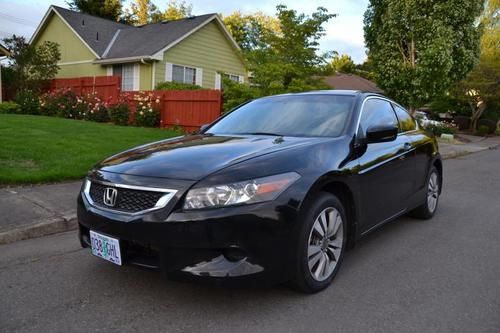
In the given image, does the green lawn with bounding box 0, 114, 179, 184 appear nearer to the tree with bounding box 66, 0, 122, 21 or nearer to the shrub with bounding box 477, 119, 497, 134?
the shrub with bounding box 477, 119, 497, 134

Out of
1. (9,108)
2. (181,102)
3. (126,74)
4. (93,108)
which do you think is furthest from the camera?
(126,74)

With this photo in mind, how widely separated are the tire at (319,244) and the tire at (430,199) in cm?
234

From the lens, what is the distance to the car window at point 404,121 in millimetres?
5242

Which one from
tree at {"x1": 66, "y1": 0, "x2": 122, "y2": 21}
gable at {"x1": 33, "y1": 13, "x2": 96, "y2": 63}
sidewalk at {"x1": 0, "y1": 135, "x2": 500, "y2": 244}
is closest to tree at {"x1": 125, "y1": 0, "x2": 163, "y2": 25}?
tree at {"x1": 66, "y1": 0, "x2": 122, "y2": 21}

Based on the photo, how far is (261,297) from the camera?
332 centimetres

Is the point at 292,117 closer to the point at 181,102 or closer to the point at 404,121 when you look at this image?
the point at 404,121

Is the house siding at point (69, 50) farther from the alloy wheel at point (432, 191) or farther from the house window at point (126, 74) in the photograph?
the alloy wheel at point (432, 191)

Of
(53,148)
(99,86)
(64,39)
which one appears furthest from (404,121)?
(64,39)

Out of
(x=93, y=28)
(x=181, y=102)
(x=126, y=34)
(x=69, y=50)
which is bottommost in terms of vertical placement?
(x=181, y=102)

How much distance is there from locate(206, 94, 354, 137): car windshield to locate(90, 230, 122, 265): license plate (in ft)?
5.42

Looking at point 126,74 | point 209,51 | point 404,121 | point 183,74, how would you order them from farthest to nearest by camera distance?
1. point 209,51
2. point 183,74
3. point 126,74
4. point 404,121

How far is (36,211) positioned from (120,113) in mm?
11780

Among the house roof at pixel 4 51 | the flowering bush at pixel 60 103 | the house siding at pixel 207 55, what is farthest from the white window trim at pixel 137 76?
the house roof at pixel 4 51

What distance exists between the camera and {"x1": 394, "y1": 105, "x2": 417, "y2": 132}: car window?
5.24 metres
